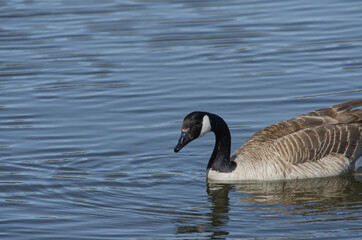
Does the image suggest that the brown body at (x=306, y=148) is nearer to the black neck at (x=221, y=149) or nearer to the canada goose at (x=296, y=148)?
the canada goose at (x=296, y=148)

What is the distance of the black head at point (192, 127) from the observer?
37.8 feet

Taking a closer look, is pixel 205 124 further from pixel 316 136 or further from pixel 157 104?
pixel 157 104

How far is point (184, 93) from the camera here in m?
15.4

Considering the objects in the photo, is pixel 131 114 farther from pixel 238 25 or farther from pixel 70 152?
pixel 238 25

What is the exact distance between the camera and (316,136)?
39.3 feet

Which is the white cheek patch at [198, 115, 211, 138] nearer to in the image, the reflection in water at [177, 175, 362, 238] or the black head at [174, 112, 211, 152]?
the black head at [174, 112, 211, 152]

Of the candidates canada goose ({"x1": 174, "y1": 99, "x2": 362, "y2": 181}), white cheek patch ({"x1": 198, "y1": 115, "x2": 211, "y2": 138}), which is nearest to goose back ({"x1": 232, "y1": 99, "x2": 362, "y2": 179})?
canada goose ({"x1": 174, "y1": 99, "x2": 362, "y2": 181})

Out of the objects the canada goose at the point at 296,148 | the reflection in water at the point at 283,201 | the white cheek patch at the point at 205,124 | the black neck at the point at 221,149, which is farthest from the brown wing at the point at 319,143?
the white cheek patch at the point at 205,124

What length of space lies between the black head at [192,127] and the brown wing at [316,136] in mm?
992

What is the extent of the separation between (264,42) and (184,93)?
3.83 meters

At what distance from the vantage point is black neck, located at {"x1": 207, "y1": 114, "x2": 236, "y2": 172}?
12.0m

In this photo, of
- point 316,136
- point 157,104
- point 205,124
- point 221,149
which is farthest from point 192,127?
point 157,104

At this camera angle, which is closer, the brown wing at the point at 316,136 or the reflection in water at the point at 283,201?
the reflection in water at the point at 283,201

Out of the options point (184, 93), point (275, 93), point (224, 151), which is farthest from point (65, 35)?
point (224, 151)
